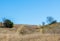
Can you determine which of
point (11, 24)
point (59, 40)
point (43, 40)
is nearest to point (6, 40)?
point (43, 40)

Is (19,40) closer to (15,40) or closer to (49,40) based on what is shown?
(15,40)

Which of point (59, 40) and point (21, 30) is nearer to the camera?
point (59, 40)

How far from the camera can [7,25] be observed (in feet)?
184

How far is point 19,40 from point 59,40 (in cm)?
187

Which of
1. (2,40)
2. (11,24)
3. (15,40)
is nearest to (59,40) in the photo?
(15,40)

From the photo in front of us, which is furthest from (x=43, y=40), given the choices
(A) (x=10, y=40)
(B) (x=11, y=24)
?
(B) (x=11, y=24)

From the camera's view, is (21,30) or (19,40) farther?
(21,30)

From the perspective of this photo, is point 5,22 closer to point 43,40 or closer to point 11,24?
point 11,24

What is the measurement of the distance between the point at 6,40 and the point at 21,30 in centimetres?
649

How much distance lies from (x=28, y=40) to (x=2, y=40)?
121 cm

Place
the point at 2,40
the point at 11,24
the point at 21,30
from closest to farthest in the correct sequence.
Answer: the point at 2,40 → the point at 21,30 → the point at 11,24

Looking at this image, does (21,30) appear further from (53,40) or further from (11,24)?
(11,24)

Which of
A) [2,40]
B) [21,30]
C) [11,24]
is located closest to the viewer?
[2,40]

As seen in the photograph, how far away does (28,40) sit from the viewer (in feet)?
30.8
